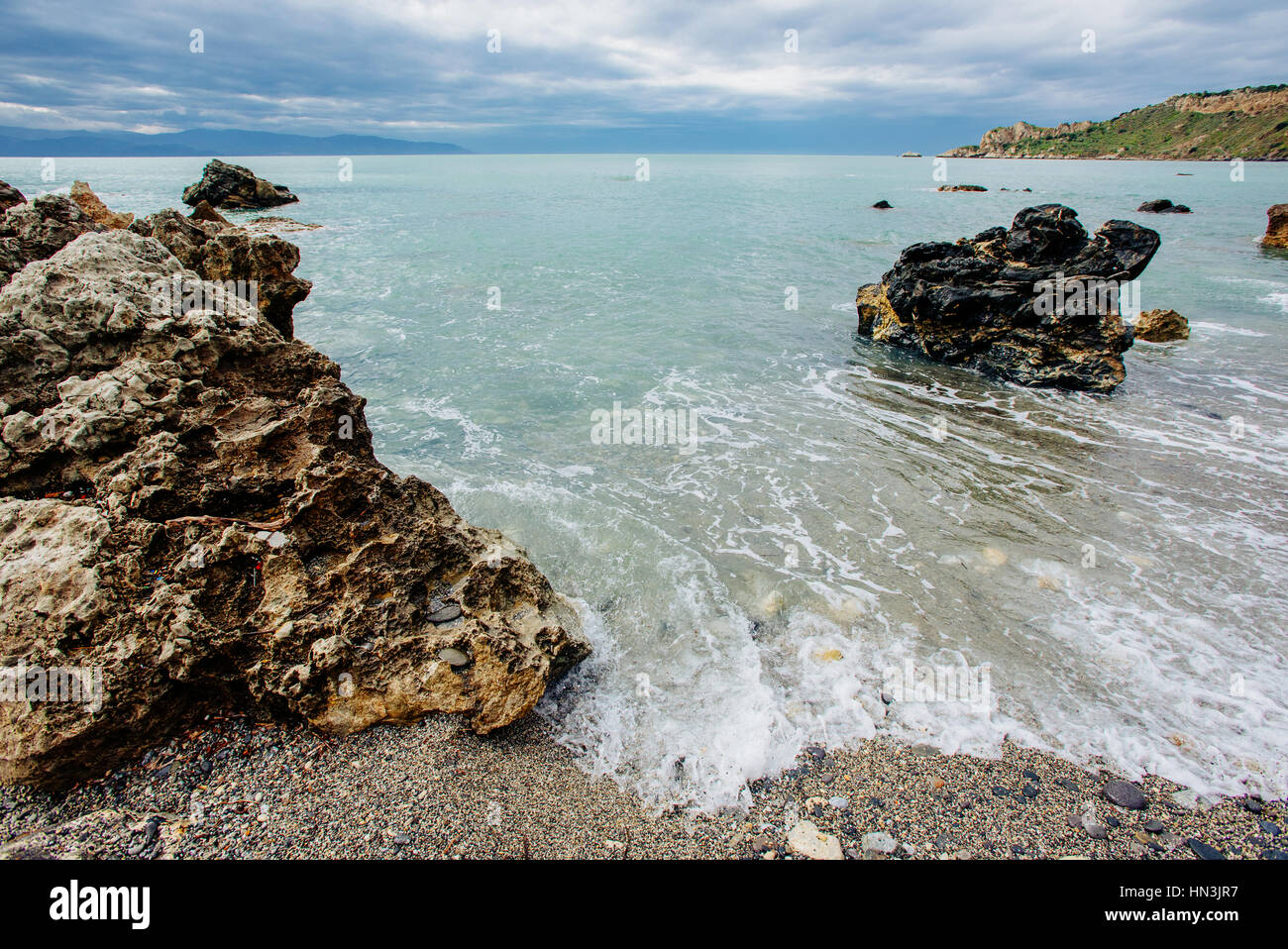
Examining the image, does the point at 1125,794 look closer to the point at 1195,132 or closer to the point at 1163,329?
the point at 1163,329

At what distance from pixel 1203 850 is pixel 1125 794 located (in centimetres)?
54

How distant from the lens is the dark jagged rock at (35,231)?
6.77 metres

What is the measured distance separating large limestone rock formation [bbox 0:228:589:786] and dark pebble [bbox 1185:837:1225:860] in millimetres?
5103

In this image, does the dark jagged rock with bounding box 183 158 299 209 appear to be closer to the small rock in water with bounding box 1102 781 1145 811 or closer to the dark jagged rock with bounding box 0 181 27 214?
the dark jagged rock with bounding box 0 181 27 214

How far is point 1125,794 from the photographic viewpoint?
4852 mm

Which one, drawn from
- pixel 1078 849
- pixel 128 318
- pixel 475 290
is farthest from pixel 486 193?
pixel 1078 849

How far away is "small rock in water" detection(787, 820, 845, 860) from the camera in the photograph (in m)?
4.27

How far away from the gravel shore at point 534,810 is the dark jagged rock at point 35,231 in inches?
250

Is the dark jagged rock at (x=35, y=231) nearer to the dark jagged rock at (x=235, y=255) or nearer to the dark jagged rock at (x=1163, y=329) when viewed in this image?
the dark jagged rock at (x=235, y=255)

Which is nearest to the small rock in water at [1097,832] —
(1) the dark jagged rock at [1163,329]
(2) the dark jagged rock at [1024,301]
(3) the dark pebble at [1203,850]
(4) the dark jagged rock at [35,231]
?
(3) the dark pebble at [1203,850]

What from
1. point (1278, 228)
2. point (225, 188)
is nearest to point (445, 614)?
point (1278, 228)

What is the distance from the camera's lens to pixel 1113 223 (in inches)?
730

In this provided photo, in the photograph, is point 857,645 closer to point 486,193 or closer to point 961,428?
point 961,428

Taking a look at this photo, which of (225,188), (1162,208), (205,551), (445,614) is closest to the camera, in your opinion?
(205,551)
